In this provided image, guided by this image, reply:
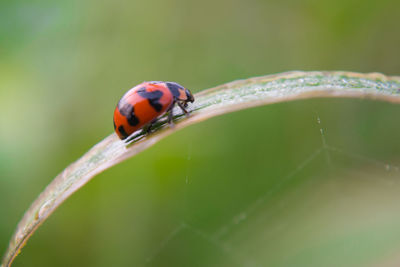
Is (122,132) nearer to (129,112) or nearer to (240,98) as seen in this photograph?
(129,112)

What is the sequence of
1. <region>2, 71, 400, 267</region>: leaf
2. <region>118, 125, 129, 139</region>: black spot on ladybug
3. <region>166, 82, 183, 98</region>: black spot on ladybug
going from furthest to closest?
<region>166, 82, 183, 98</region>: black spot on ladybug, <region>118, 125, 129, 139</region>: black spot on ladybug, <region>2, 71, 400, 267</region>: leaf

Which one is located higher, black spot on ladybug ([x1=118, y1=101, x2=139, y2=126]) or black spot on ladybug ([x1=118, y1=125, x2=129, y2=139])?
black spot on ladybug ([x1=118, y1=101, x2=139, y2=126])

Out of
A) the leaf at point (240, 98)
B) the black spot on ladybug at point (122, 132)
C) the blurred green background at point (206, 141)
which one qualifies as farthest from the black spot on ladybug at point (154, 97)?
the blurred green background at point (206, 141)


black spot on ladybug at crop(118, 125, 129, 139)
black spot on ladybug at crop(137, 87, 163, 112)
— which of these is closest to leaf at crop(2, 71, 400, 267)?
black spot on ladybug at crop(118, 125, 129, 139)

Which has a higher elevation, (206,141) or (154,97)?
(154,97)

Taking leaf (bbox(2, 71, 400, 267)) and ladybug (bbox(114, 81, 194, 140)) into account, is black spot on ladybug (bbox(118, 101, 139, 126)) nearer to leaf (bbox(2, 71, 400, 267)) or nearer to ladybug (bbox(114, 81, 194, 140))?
ladybug (bbox(114, 81, 194, 140))

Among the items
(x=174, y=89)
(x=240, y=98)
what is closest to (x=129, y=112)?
(x=174, y=89)
